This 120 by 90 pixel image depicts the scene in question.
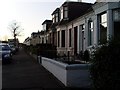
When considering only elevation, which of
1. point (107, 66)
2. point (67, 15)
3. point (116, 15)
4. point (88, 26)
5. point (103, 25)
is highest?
point (67, 15)

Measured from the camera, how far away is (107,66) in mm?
7160

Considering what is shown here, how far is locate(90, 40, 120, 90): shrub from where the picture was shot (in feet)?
23.0

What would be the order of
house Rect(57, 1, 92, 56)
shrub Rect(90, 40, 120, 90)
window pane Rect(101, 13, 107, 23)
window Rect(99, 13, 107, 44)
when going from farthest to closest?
1. house Rect(57, 1, 92, 56)
2. window pane Rect(101, 13, 107, 23)
3. window Rect(99, 13, 107, 44)
4. shrub Rect(90, 40, 120, 90)

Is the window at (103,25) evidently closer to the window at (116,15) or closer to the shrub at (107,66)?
the window at (116,15)

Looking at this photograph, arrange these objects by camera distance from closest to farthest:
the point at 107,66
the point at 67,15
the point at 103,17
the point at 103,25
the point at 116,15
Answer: the point at 107,66 < the point at 116,15 < the point at 103,25 < the point at 103,17 < the point at 67,15

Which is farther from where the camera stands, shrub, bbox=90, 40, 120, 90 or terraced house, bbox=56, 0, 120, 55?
terraced house, bbox=56, 0, 120, 55

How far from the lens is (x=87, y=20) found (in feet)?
82.9

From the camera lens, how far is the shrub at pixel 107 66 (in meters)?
7.02

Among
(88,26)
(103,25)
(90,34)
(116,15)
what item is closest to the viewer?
(116,15)

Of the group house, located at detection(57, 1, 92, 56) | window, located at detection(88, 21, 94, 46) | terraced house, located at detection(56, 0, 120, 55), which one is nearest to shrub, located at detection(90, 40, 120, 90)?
terraced house, located at detection(56, 0, 120, 55)

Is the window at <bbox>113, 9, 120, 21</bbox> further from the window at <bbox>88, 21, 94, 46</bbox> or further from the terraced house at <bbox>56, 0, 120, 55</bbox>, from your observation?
the window at <bbox>88, 21, 94, 46</bbox>

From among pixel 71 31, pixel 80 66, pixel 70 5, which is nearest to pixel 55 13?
pixel 70 5

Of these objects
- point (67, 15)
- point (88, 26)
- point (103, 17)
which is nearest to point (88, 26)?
point (88, 26)

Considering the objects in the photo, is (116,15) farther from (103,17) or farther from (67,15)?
(67,15)
